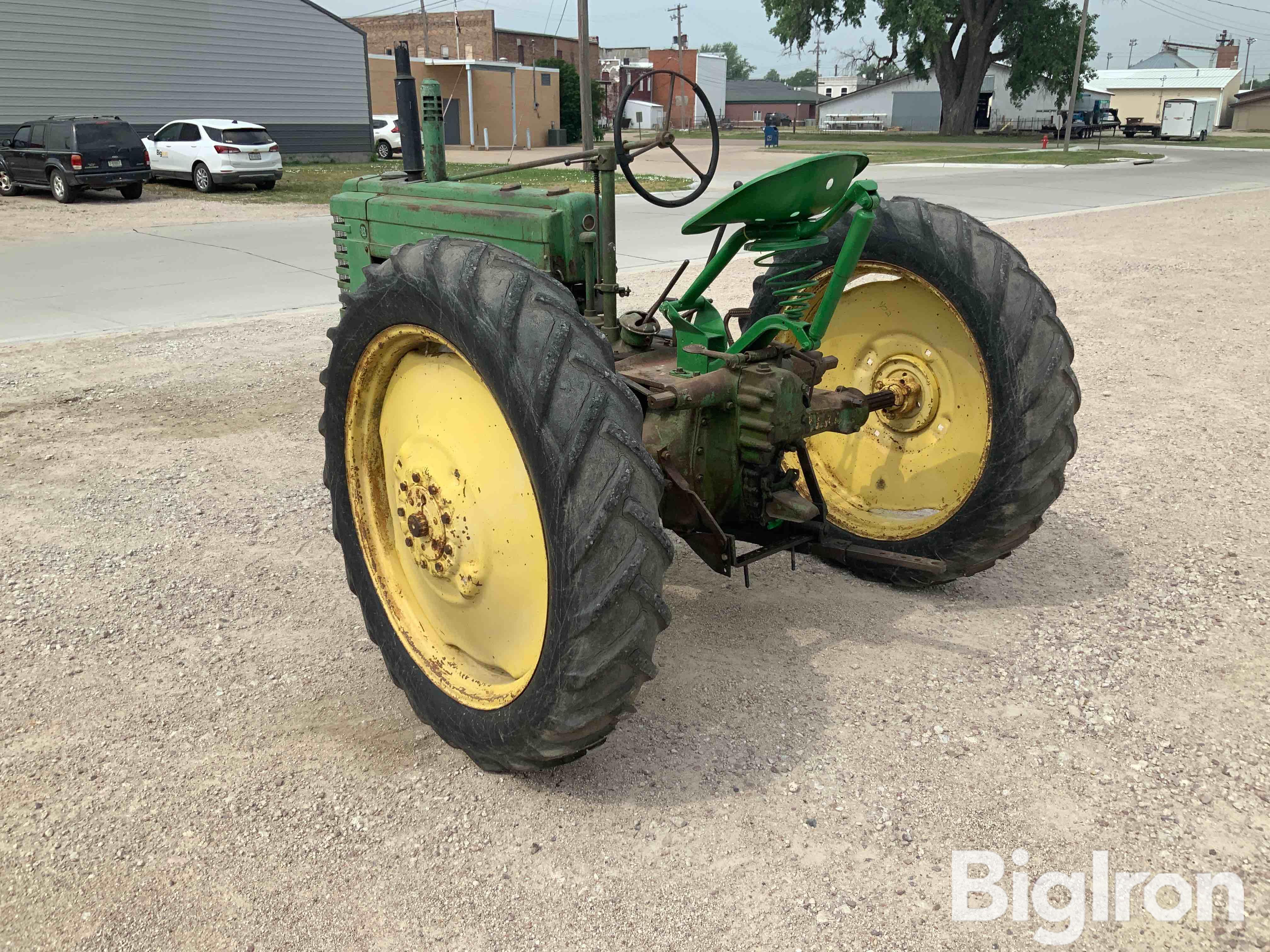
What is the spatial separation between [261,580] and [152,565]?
52cm

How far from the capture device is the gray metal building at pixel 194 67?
22625 millimetres

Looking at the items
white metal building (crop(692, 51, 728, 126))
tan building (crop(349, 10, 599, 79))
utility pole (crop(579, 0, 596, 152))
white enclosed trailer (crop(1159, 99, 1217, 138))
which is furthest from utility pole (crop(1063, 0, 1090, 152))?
white metal building (crop(692, 51, 728, 126))

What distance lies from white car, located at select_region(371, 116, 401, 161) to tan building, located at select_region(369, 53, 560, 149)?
968 cm

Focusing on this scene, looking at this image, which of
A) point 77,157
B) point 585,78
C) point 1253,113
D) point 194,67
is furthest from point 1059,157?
point 1253,113

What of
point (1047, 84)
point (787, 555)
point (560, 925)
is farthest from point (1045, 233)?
point (1047, 84)

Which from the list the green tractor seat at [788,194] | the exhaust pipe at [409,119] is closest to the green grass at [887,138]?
the exhaust pipe at [409,119]

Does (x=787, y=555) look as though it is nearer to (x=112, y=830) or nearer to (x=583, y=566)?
(x=583, y=566)

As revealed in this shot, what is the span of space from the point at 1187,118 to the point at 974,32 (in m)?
14.3

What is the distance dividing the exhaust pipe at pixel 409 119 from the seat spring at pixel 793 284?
174cm


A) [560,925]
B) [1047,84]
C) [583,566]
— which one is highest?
[1047,84]

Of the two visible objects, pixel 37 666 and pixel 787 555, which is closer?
pixel 37 666

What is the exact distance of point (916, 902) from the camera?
2.32 meters

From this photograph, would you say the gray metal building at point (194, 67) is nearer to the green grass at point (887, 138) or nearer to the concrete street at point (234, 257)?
the concrete street at point (234, 257)

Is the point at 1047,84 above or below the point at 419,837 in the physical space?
above
